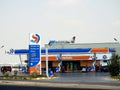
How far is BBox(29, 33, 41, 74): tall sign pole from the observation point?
43062mm

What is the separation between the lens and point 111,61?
128ft

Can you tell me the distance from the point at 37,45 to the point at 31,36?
145 centimetres

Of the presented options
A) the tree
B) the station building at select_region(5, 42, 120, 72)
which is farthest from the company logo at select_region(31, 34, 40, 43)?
the station building at select_region(5, 42, 120, 72)

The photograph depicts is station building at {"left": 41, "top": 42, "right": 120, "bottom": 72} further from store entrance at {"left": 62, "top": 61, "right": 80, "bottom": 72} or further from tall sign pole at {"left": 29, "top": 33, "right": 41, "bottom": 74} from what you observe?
tall sign pole at {"left": 29, "top": 33, "right": 41, "bottom": 74}

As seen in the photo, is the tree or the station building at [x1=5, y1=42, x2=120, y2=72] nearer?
the tree

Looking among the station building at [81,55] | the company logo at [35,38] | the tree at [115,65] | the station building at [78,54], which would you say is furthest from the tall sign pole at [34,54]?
the station building at [81,55]

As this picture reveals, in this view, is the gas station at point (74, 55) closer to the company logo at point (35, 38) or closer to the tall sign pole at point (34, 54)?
the tall sign pole at point (34, 54)

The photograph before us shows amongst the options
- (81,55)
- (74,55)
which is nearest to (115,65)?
(81,55)

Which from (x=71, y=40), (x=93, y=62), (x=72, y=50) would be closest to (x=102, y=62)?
(x=93, y=62)

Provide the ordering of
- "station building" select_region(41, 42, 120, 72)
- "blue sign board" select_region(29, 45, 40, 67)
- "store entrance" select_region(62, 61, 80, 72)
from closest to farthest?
"blue sign board" select_region(29, 45, 40, 67) < "station building" select_region(41, 42, 120, 72) < "store entrance" select_region(62, 61, 80, 72)

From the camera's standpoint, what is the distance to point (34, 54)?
43344mm

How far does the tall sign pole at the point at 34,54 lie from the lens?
4306 centimetres

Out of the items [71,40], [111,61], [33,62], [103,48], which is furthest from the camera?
[71,40]

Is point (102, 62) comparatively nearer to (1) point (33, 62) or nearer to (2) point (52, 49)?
(2) point (52, 49)
